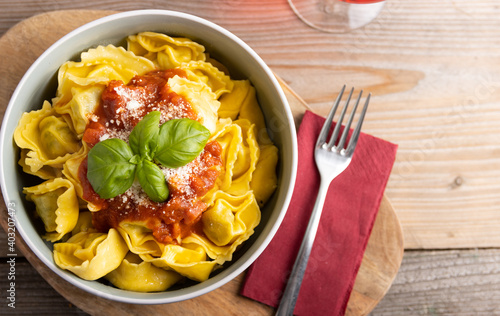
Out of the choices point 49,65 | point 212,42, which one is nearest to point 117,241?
point 49,65

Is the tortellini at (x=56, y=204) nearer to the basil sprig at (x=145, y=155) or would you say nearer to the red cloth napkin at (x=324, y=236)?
the basil sprig at (x=145, y=155)

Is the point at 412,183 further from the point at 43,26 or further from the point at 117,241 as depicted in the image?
the point at 43,26

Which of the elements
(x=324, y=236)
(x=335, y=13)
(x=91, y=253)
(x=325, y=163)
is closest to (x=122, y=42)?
(x=91, y=253)

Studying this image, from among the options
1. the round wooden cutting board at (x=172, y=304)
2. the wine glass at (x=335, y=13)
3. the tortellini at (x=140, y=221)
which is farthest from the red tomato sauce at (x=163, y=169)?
the wine glass at (x=335, y=13)

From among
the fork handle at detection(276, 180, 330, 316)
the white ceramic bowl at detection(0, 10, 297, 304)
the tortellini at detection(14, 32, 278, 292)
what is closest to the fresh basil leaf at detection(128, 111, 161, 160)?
the tortellini at detection(14, 32, 278, 292)

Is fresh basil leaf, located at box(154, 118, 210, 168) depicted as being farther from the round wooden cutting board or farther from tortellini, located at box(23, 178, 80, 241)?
the round wooden cutting board

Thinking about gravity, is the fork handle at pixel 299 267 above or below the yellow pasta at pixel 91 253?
below

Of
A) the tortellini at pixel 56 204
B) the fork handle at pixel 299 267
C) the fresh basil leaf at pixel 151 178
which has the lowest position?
the fork handle at pixel 299 267

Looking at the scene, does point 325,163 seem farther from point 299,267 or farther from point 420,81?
point 420,81
